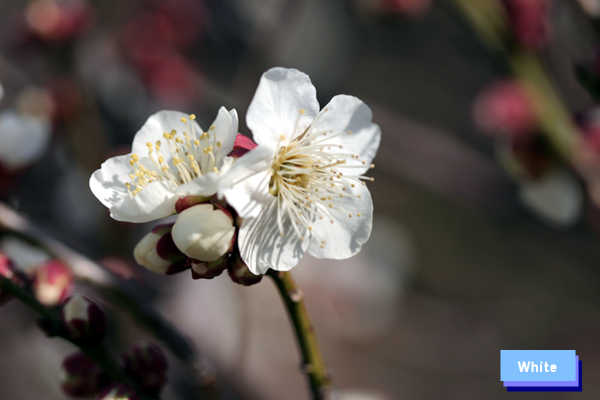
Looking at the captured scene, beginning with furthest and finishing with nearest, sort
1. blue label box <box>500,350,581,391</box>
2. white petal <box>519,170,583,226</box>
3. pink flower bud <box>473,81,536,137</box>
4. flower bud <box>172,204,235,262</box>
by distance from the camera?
pink flower bud <box>473,81,536,137</box> < white petal <box>519,170,583,226</box> < blue label box <box>500,350,581,391</box> < flower bud <box>172,204,235,262</box>

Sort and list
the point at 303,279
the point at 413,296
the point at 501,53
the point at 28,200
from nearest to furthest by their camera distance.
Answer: the point at 501,53
the point at 28,200
the point at 303,279
the point at 413,296

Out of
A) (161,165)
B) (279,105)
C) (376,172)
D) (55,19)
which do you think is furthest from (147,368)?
(376,172)

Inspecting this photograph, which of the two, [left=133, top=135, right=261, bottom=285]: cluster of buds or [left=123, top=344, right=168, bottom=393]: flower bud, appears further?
[left=123, top=344, right=168, bottom=393]: flower bud

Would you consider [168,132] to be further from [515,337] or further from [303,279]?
[515,337]

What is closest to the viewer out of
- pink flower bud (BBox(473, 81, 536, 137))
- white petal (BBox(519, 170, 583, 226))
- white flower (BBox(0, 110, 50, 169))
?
white flower (BBox(0, 110, 50, 169))

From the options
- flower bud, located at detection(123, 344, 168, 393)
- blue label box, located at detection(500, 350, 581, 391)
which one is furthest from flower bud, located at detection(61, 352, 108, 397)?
blue label box, located at detection(500, 350, 581, 391)

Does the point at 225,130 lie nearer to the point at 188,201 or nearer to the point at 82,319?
the point at 188,201

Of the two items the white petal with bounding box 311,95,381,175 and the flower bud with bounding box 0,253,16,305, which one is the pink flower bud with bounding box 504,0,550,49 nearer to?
the white petal with bounding box 311,95,381,175

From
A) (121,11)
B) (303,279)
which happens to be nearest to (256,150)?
(303,279)
